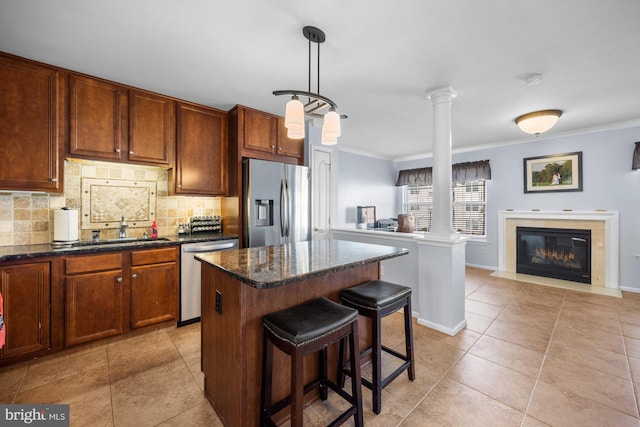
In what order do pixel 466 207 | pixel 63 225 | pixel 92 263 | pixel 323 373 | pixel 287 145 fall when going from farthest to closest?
pixel 466 207 → pixel 287 145 → pixel 63 225 → pixel 92 263 → pixel 323 373

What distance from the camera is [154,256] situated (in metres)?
2.62

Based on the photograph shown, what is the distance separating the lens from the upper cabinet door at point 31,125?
2111 millimetres

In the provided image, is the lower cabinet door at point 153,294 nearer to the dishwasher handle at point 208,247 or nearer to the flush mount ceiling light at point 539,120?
the dishwasher handle at point 208,247

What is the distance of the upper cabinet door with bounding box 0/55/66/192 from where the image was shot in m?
2.11

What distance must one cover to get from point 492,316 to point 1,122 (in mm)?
4970

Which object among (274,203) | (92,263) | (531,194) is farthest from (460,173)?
(92,263)

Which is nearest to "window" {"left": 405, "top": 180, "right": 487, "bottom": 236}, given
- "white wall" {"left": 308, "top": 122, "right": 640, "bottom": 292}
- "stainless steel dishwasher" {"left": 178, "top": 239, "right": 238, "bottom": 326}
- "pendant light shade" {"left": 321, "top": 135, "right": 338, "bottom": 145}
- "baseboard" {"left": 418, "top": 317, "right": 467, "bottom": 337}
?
"white wall" {"left": 308, "top": 122, "right": 640, "bottom": 292}

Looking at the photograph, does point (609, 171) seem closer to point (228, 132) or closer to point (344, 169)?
point (344, 169)

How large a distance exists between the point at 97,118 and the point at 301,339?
280 centimetres

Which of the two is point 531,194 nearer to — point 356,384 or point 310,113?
point 310,113

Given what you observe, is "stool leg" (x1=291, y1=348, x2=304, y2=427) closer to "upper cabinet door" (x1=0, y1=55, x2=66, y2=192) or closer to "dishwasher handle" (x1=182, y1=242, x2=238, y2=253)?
"dishwasher handle" (x1=182, y1=242, x2=238, y2=253)

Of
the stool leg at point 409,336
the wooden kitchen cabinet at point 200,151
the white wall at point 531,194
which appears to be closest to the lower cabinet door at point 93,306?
the wooden kitchen cabinet at point 200,151

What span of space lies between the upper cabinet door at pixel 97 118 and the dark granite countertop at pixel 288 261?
1769 mm

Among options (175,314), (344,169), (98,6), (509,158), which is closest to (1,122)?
(98,6)
